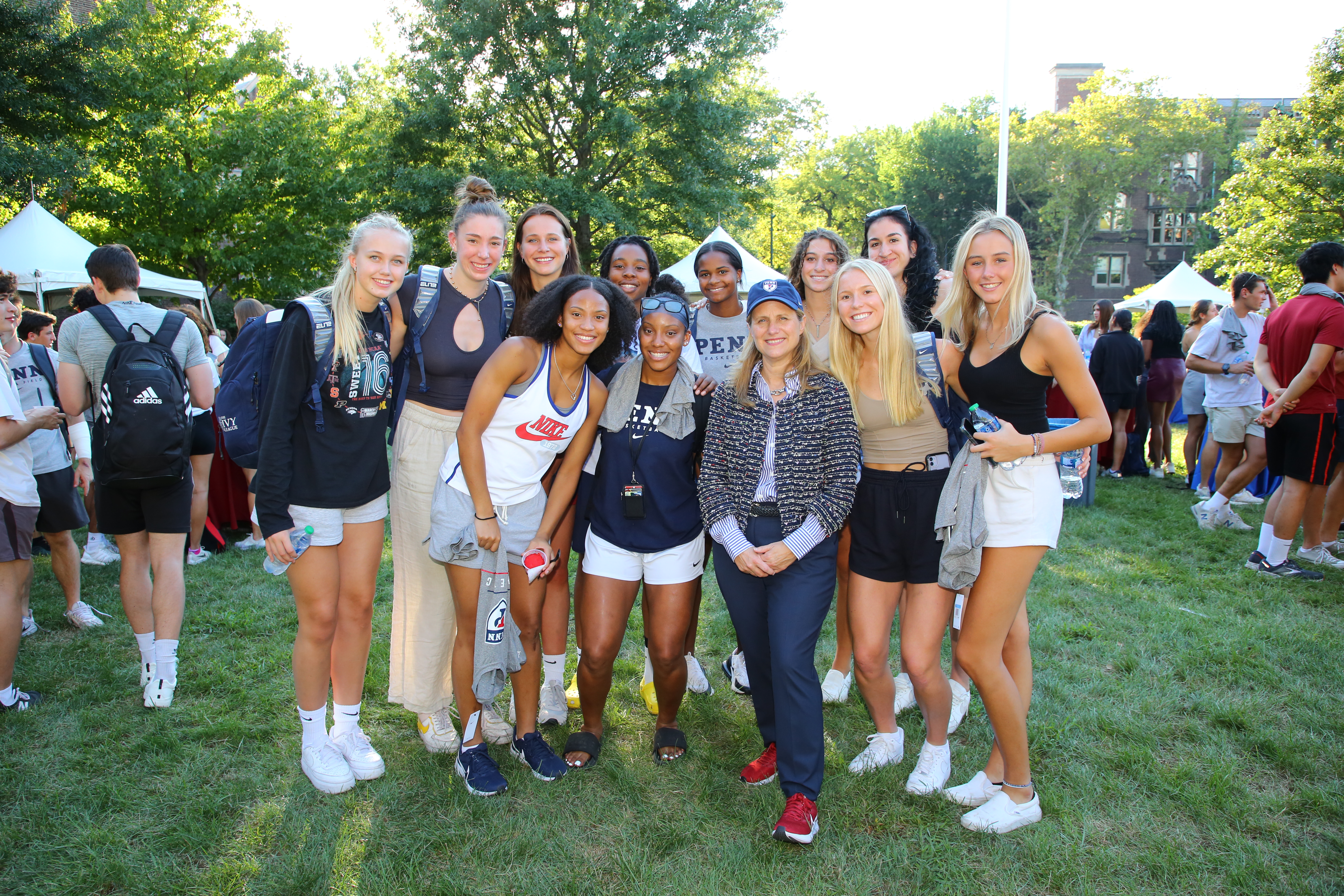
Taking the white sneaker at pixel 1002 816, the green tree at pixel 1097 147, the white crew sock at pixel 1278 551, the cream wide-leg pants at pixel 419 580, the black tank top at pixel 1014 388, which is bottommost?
the white sneaker at pixel 1002 816

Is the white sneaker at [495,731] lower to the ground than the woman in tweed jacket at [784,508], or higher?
lower

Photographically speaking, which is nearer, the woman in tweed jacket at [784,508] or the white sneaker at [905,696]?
the woman in tweed jacket at [784,508]

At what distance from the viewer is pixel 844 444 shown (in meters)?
2.98

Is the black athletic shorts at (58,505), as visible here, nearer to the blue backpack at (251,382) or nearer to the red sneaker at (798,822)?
the blue backpack at (251,382)

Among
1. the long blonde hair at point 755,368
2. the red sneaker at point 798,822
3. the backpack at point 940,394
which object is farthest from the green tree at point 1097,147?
the red sneaker at point 798,822

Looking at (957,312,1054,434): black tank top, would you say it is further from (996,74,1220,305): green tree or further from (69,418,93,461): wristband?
(996,74,1220,305): green tree

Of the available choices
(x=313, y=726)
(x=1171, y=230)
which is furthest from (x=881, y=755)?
(x=1171, y=230)

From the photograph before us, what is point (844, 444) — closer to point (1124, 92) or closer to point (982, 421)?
point (982, 421)

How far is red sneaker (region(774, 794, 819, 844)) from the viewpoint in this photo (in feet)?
9.23

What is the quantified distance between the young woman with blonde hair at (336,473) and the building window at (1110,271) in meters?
53.7

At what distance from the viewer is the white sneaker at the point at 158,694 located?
392 centimetres

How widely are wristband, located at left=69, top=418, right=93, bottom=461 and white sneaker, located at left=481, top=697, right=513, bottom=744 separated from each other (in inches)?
136

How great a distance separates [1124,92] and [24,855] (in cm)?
4815

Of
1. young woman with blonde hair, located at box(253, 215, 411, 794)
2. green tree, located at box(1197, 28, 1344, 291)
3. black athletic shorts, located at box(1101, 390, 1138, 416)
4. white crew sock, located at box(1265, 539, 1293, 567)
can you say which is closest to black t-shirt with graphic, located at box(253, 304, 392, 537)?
young woman with blonde hair, located at box(253, 215, 411, 794)
